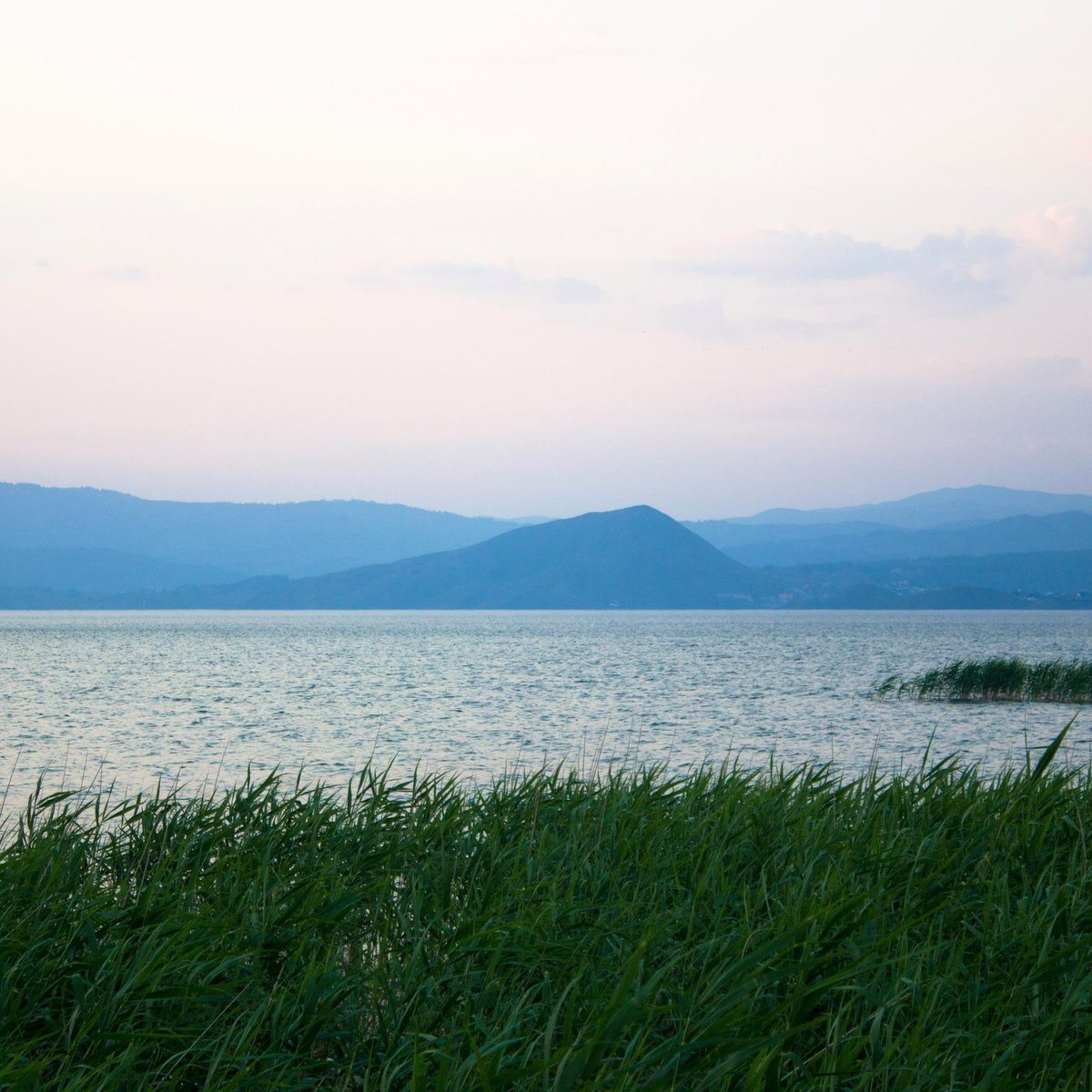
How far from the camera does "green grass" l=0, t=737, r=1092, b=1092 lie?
616 cm

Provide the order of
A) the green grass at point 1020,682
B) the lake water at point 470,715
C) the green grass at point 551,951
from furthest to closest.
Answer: the green grass at point 1020,682 → the lake water at point 470,715 → the green grass at point 551,951

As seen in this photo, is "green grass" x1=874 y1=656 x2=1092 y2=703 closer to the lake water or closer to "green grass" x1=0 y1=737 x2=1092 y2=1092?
the lake water

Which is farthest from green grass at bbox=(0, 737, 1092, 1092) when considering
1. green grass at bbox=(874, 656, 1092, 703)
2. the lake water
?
green grass at bbox=(874, 656, 1092, 703)

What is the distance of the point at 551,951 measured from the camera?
7676mm

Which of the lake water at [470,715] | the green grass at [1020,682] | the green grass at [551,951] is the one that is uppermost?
the green grass at [551,951]

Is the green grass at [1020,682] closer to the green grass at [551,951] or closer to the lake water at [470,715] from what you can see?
the lake water at [470,715]

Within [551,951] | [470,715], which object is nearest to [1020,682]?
[470,715]

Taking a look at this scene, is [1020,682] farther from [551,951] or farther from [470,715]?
[551,951]

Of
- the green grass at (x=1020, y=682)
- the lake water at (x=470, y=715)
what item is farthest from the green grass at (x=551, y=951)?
the green grass at (x=1020, y=682)

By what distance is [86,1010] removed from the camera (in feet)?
21.5

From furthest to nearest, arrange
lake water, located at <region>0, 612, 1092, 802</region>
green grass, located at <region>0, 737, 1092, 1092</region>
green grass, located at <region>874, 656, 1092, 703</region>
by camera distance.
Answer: green grass, located at <region>874, 656, 1092, 703</region>, lake water, located at <region>0, 612, 1092, 802</region>, green grass, located at <region>0, 737, 1092, 1092</region>

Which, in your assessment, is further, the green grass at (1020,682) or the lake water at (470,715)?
the green grass at (1020,682)

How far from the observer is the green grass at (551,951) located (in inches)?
243

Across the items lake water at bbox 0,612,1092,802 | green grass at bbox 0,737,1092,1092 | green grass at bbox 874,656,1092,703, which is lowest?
lake water at bbox 0,612,1092,802
